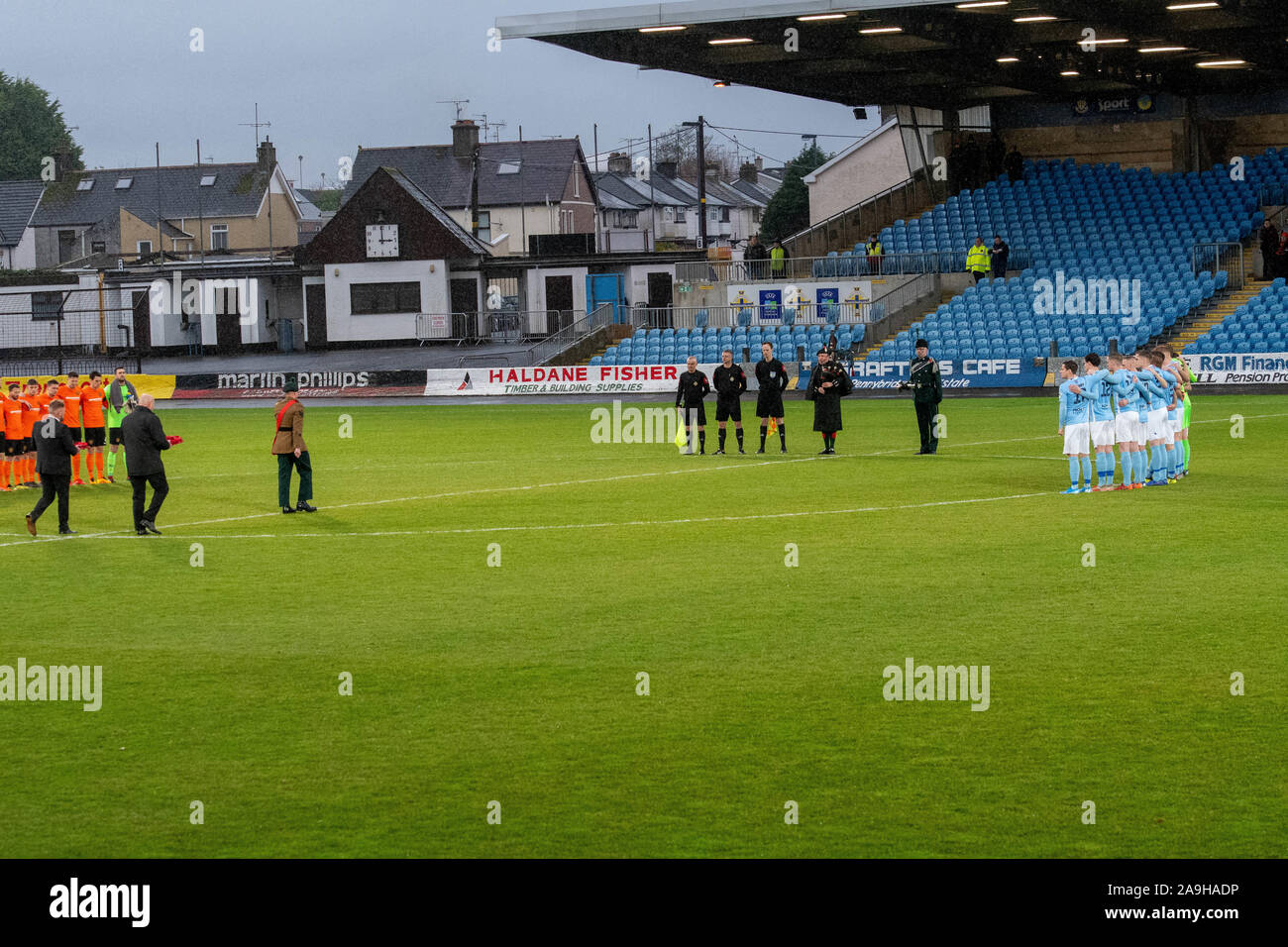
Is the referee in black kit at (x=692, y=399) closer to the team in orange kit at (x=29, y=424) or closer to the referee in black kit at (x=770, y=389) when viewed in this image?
the referee in black kit at (x=770, y=389)

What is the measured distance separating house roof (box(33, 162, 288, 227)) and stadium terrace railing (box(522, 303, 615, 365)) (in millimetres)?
40428

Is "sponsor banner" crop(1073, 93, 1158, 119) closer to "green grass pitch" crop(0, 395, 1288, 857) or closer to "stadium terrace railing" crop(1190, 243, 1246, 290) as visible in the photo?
"stadium terrace railing" crop(1190, 243, 1246, 290)

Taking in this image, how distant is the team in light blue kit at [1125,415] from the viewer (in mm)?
21734

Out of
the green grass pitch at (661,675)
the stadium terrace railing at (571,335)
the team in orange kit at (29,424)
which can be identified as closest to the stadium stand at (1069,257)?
the stadium terrace railing at (571,335)

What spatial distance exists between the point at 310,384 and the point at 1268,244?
31230 mm

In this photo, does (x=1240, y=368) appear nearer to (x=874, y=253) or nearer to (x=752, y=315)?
(x=874, y=253)

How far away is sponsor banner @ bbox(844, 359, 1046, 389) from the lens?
44.5 meters

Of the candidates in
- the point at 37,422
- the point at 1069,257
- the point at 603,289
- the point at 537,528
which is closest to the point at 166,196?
the point at 603,289

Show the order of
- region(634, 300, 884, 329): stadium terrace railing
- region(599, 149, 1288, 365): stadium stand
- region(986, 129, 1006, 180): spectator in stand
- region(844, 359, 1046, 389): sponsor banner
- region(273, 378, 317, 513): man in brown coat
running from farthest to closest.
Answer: region(986, 129, 1006, 180): spectator in stand < region(634, 300, 884, 329): stadium terrace railing < region(599, 149, 1288, 365): stadium stand < region(844, 359, 1046, 389): sponsor banner < region(273, 378, 317, 513): man in brown coat

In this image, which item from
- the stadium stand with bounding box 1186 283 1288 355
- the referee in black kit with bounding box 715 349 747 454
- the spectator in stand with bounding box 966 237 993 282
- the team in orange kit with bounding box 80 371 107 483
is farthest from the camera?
Result: the spectator in stand with bounding box 966 237 993 282

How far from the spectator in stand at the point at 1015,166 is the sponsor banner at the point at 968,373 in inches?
582

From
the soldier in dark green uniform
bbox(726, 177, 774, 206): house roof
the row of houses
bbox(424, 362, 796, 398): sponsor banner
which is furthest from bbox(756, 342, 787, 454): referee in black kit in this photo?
bbox(726, 177, 774, 206): house roof

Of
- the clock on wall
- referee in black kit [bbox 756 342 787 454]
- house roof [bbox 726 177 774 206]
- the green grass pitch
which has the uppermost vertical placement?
house roof [bbox 726 177 774 206]
